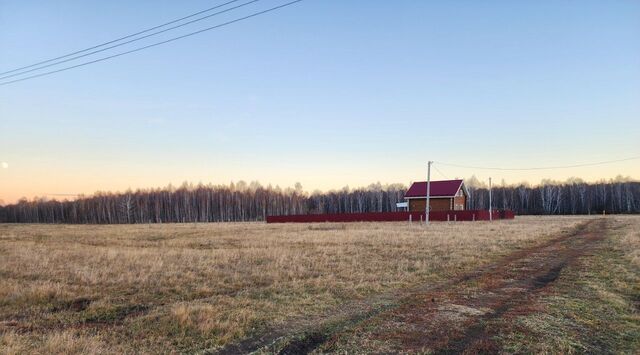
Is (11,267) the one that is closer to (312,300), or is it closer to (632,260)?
(312,300)

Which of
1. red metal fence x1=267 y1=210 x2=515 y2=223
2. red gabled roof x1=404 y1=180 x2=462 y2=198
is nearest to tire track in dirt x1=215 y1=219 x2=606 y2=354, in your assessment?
red metal fence x1=267 y1=210 x2=515 y2=223

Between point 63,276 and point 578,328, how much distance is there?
13.8m

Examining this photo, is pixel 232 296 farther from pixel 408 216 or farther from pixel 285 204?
pixel 285 204

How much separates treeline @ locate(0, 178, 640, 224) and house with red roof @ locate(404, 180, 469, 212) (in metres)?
61.4

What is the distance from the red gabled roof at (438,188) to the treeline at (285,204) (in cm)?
6156

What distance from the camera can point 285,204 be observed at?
139m

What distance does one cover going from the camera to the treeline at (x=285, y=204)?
11612 centimetres

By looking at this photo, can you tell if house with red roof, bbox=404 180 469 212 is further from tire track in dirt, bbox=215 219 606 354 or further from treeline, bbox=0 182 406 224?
treeline, bbox=0 182 406 224

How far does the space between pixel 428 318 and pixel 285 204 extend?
5165 inches

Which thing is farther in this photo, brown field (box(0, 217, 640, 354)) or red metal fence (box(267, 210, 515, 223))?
red metal fence (box(267, 210, 515, 223))

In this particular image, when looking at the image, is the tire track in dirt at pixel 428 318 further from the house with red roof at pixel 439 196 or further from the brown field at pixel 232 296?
the house with red roof at pixel 439 196

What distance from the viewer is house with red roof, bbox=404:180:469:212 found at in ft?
195

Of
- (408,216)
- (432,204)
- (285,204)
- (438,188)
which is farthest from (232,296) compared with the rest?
(285,204)

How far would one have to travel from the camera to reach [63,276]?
13898 millimetres
